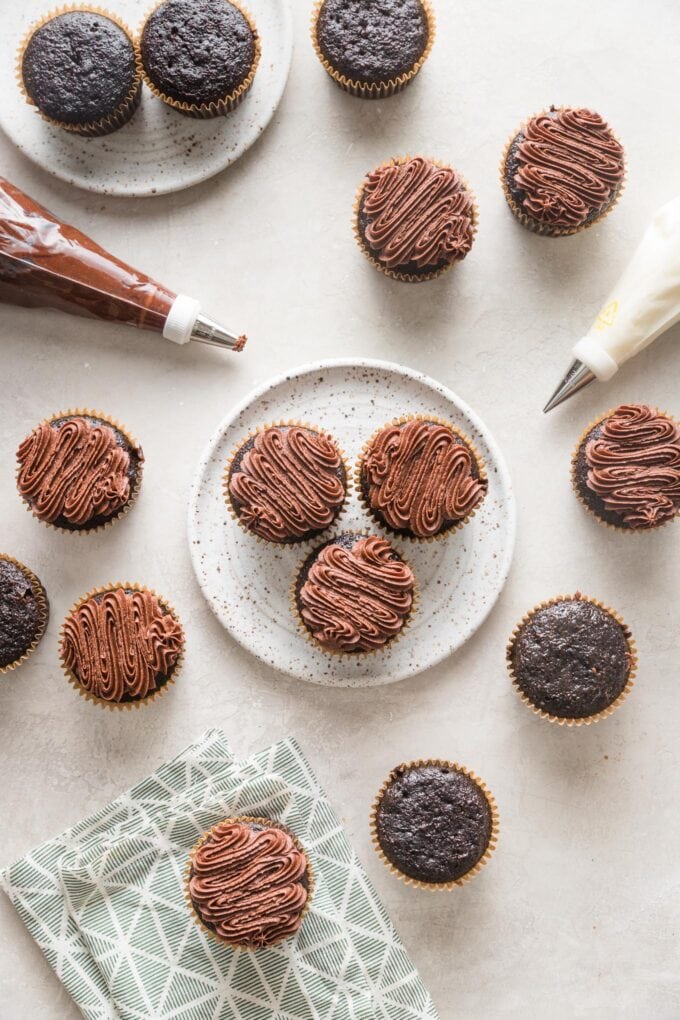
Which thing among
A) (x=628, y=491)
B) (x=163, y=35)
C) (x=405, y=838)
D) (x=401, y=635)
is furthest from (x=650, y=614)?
(x=163, y=35)

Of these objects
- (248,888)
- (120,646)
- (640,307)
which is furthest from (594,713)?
(120,646)

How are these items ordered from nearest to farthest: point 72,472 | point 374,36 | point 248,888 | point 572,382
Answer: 1. point 248,888
2. point 72,472
3. point 374,36
4. point 572,382

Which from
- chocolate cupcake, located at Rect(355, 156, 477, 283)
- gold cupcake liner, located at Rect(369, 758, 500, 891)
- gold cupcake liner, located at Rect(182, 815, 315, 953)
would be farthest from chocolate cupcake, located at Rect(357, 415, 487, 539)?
gold cupcake liner, located at Rect(182, 815, 315, 953)

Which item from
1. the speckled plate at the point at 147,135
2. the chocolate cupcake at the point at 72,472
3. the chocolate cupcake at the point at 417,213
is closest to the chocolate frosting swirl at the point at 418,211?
the chocolate cupcake at the point at 417,213

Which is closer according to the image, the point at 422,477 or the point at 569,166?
the point at 422,477

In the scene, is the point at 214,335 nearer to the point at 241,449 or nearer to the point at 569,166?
the point at 241,449

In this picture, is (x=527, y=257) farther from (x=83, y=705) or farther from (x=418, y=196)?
(x=83, y=705)
